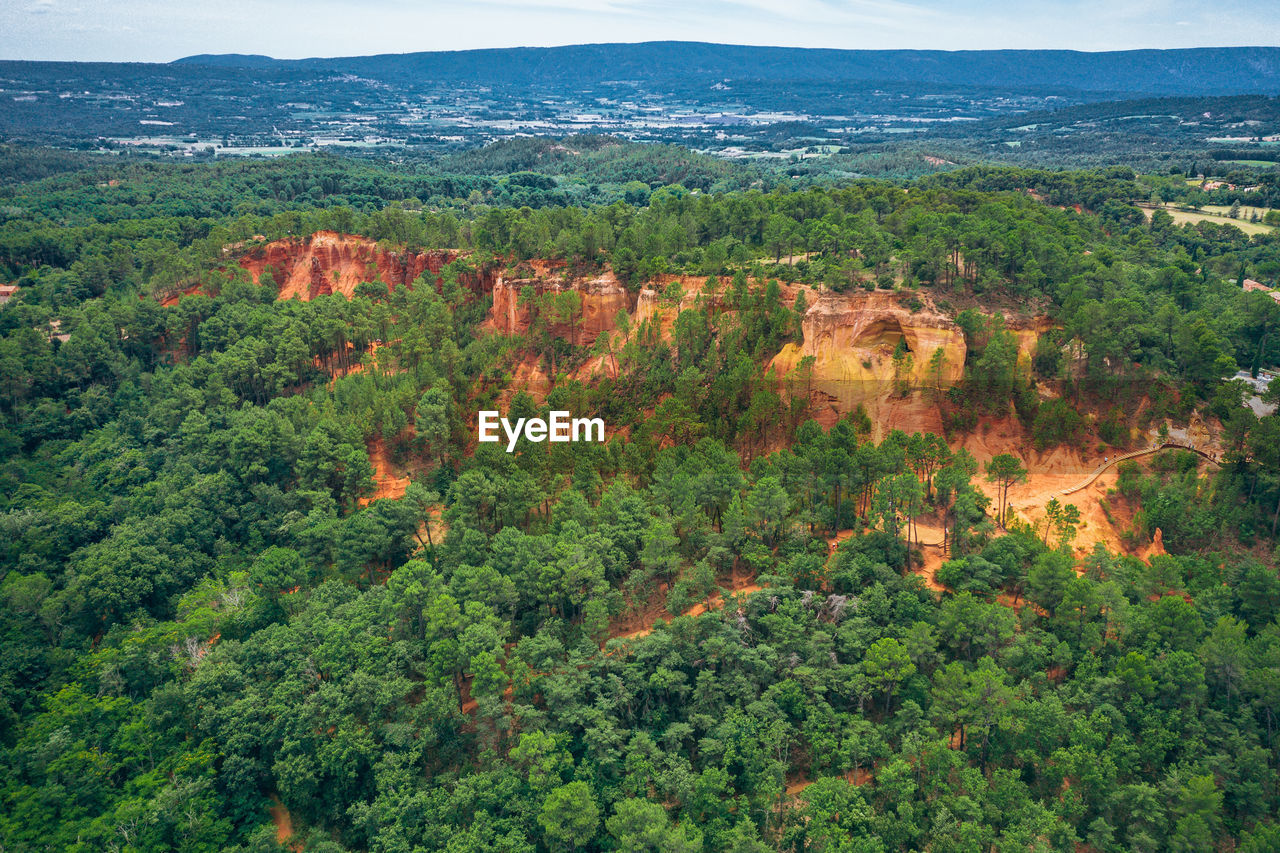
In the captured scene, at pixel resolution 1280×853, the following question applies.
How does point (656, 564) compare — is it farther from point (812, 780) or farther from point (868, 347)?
point (868, 347)

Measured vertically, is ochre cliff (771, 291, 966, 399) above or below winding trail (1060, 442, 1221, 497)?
above

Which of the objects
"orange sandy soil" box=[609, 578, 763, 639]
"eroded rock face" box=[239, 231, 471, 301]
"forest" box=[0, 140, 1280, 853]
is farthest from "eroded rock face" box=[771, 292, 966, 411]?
"eroded rock face" box=[239, 231, 471, 301]

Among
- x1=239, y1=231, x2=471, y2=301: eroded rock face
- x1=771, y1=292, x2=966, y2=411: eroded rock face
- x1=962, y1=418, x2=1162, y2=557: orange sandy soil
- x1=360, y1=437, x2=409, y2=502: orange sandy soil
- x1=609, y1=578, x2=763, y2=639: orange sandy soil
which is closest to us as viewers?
x1=609, y1=578, x2=763, y2=639: orange sandy soil
